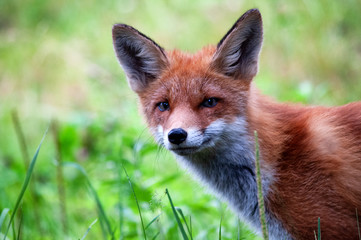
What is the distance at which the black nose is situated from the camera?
343 cm

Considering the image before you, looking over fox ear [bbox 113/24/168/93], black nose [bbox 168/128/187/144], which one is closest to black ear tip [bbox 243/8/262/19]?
fox ear [bbox 113/24/168/93]

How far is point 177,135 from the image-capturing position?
3.44 meters

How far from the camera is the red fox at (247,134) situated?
3.45 m

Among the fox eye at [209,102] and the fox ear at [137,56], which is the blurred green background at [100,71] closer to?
the fox ear at [137,56]

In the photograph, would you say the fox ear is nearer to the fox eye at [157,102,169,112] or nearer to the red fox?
the red fox

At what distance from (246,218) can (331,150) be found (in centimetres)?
87

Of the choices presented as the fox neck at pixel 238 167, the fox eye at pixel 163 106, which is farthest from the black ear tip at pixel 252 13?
the fox eye at pixel 163 106

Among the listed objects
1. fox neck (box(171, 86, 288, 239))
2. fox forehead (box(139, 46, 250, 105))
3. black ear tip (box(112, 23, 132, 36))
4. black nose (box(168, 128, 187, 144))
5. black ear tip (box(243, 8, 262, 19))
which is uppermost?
black ear tip (box(112, 23, 132, 36))

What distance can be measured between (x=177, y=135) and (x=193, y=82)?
0.57 m

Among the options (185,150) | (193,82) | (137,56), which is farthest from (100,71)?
(185,150)

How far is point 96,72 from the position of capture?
370 inches

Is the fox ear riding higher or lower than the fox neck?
higher

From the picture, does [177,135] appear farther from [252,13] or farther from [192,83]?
[252,13]

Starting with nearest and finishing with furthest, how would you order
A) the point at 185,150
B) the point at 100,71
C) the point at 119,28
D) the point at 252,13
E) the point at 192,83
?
the point at 185,150 < the point at 252,13 < the point at 192,83 < the point at 119,28 < the point at 100,71
